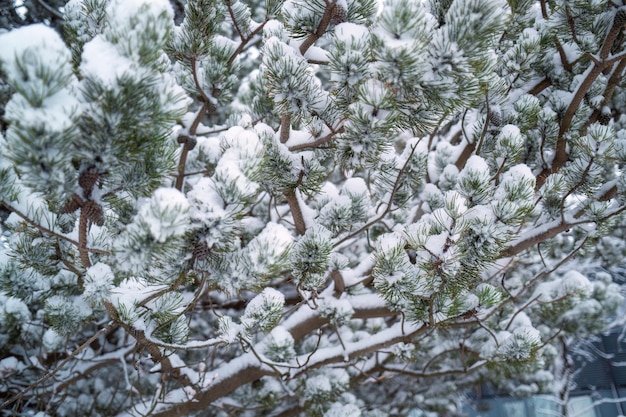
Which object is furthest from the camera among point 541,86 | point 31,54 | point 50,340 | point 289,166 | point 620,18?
point 50,340

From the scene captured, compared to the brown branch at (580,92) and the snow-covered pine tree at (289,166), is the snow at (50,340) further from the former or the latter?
the brown branch at (580,92)

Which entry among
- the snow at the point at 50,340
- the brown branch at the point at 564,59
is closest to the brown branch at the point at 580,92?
the brown branch at the point at 564,59

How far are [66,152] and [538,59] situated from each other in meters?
1.66

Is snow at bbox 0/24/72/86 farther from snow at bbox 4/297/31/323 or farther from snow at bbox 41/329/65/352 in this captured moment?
snow at bbox 41/329/65/352

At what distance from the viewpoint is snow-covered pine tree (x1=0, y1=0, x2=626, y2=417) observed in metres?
0.74

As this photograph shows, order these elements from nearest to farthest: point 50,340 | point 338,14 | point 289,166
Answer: point 338,14, point 289,166, point 50,340

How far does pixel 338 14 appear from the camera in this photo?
108 centimetres

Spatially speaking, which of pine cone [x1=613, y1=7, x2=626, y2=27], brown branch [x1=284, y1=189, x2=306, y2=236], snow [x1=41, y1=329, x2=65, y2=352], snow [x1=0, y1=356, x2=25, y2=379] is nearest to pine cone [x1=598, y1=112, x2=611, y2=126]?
pine cone [x1=613, y1=7, x2=626, y2=27]

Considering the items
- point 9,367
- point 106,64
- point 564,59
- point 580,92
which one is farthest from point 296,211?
point 9,367

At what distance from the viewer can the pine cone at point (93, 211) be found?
0.84 meters

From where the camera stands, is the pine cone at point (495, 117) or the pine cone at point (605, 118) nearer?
the pine cone at point (495, 117)

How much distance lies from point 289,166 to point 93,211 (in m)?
0.53

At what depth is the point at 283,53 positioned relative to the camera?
1.03 m

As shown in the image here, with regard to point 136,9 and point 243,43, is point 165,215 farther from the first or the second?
point 243,43
